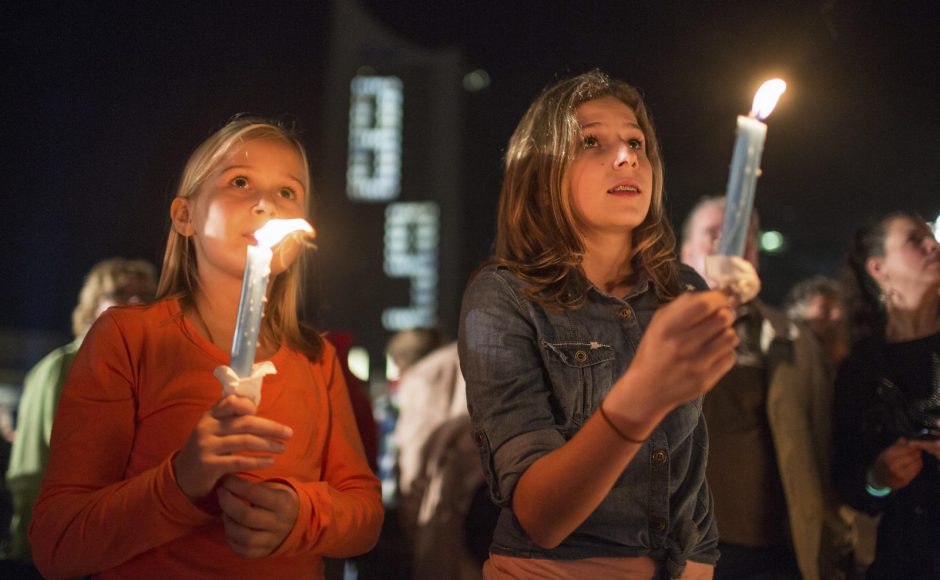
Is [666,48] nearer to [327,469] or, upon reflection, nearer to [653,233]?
[653,233]

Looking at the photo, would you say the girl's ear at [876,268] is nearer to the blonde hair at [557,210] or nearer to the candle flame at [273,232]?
the blonde hair at [557,210]

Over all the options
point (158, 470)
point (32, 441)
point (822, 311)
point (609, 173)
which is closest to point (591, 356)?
point (609, 173)

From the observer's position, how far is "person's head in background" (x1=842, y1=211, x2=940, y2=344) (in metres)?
2.73

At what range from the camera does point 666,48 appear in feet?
11.8

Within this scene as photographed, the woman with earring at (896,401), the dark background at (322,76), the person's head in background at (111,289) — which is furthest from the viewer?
the person's head in background at (111,289)

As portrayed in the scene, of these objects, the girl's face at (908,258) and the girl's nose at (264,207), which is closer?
the girl's nose at (264,207)

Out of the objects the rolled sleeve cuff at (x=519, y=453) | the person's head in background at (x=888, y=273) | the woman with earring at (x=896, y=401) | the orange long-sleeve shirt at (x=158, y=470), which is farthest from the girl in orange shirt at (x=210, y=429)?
the person's head in background at (x=888, y=273)

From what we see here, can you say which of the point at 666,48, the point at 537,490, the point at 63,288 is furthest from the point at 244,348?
the point at 63,288

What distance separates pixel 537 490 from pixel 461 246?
22859mm

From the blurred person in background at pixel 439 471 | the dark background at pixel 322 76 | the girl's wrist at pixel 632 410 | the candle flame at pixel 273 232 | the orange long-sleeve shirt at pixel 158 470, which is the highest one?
the dark background at pixel 322 76

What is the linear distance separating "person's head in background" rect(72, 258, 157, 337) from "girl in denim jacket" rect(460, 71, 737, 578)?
8.41 ft

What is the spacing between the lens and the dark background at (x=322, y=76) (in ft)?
10.5

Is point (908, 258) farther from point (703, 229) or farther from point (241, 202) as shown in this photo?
point (241, 202)

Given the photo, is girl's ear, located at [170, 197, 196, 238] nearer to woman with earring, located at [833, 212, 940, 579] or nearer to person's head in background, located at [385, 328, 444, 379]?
woman with earring, located at [833, 212, 940, 579]
